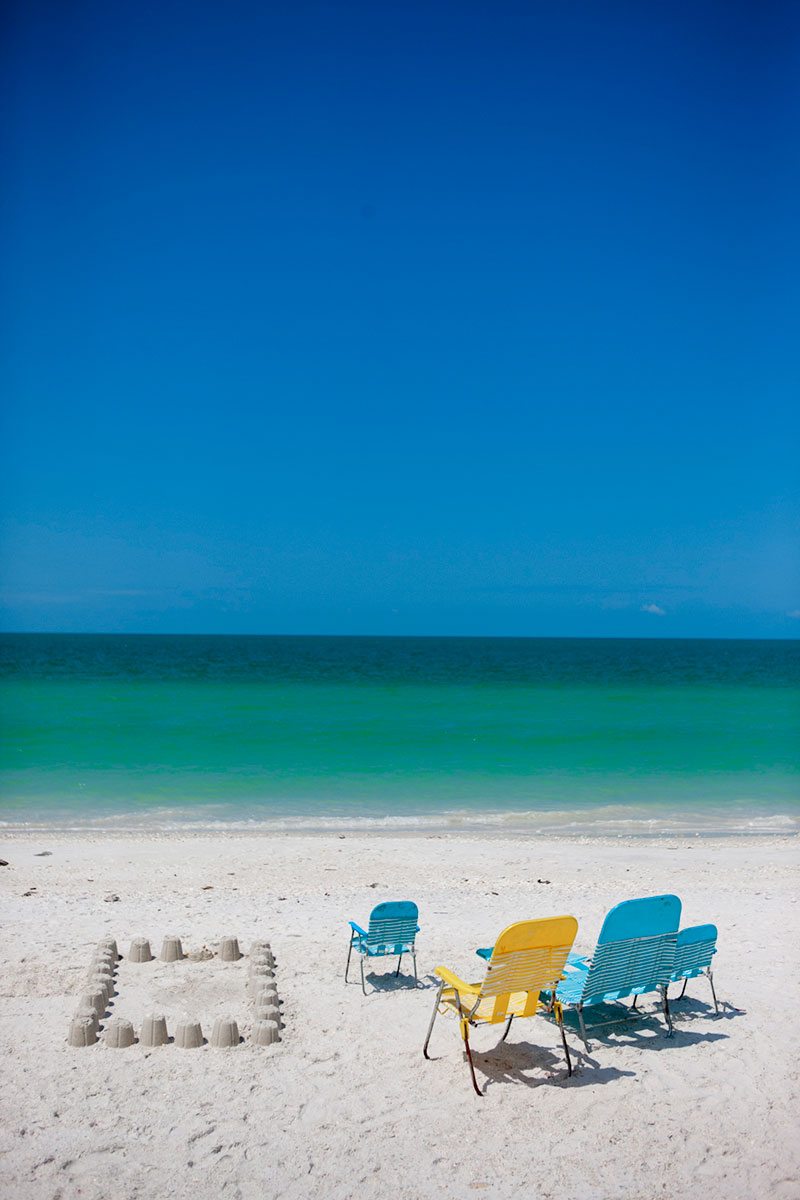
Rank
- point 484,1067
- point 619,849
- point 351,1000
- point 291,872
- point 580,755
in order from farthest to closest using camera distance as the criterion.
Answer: point 580,755 < point 619,849 < point 291,872 < point 351,1000 < point 484,1067

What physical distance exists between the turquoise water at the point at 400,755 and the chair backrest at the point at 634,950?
9956 millimetres

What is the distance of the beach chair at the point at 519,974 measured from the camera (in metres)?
5.38

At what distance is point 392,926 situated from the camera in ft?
23.1

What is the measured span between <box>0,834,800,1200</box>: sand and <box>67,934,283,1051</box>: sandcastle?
0.06 metres

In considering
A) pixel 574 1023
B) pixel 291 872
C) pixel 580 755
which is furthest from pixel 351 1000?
pixel 580 755

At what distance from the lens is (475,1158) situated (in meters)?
4.57

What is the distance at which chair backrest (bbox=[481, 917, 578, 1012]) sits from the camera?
5367 millimetres

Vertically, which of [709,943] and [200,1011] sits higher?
[709,943]

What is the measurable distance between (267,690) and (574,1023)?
43.3m

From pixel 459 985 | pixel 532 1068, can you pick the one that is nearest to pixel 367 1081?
pixel 459 985

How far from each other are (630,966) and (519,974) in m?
0.87

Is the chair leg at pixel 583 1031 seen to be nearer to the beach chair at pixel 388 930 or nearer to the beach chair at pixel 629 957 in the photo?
the beach chair at pixel 629 957

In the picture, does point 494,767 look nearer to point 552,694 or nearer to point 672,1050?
point 672,1050

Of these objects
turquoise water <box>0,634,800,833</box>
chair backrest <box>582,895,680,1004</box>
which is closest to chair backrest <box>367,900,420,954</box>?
chair backrest <box>582,895,680,1004</box>
